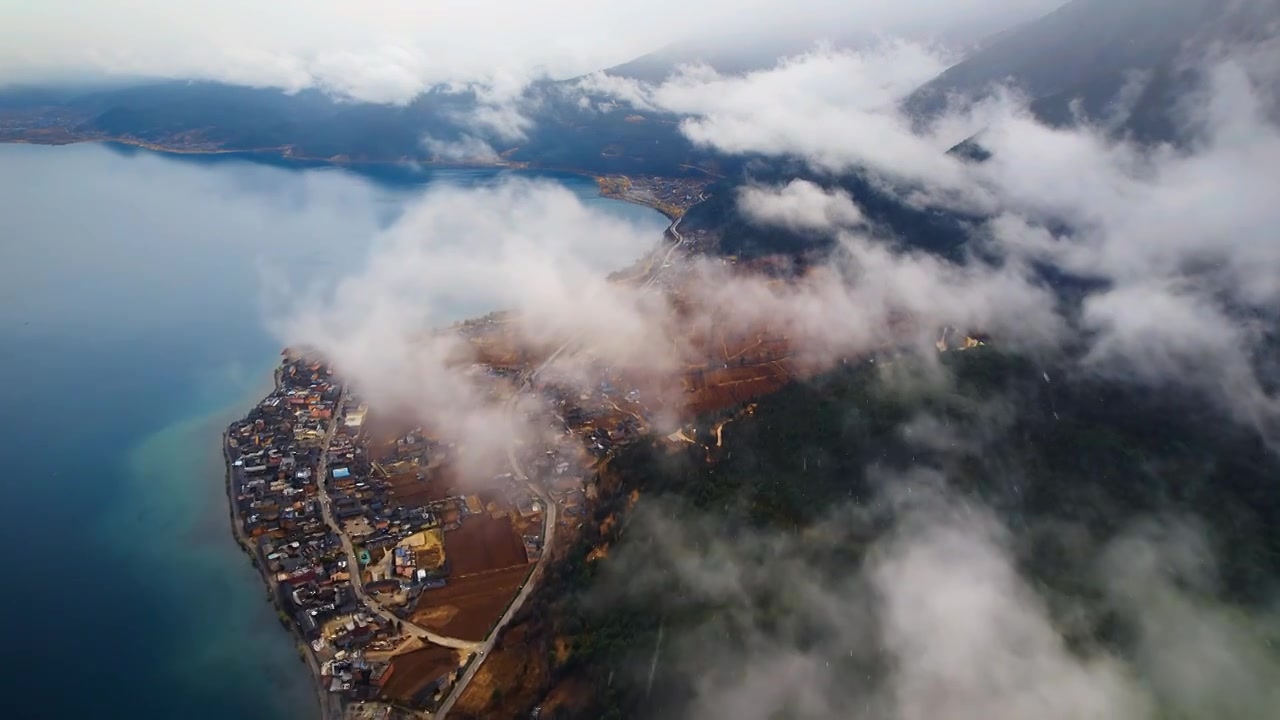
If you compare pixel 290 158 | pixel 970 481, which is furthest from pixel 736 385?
pixel 290 158

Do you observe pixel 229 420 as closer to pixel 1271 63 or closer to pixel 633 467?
pixel 633 467

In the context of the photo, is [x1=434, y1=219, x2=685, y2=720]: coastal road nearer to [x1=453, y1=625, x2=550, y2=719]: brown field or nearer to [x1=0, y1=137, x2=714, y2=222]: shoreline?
[x1=453, y1=625, x2=550, y2=719]: brown field

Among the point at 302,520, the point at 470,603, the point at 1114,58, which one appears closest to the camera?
the point at 470,603

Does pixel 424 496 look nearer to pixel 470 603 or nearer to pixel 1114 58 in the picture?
pixel 470 603

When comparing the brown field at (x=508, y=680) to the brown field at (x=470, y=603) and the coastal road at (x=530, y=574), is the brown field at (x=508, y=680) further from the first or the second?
the brown field at (x=470, y=603)

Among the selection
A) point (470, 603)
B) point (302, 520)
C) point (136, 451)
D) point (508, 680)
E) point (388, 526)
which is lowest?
point (508, 680)

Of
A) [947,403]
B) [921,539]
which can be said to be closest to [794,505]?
[921,539]

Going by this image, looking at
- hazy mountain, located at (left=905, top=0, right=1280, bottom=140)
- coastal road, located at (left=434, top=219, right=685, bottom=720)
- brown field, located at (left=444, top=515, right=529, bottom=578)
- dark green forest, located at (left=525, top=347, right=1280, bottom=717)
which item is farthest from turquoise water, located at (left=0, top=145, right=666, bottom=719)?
hazy mountain, located at (left=905, top=0, right=1280, bottom=140)
